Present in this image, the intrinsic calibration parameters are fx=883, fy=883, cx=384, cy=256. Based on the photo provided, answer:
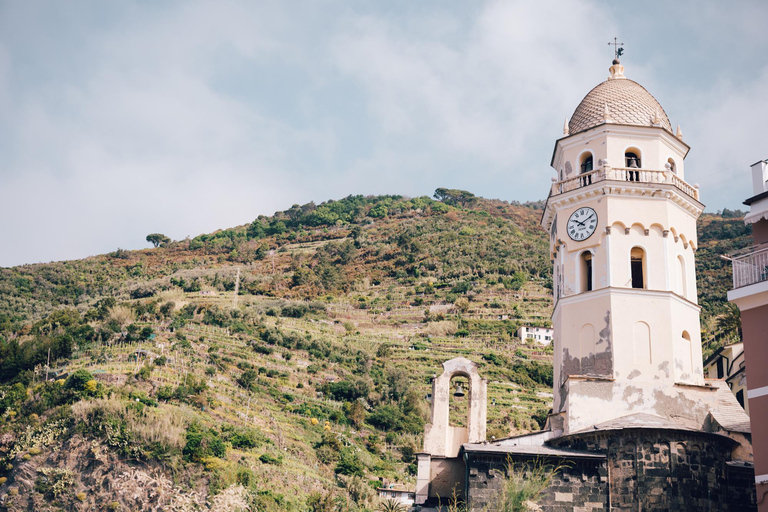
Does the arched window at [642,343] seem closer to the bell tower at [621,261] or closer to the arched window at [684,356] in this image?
the bell tower at [621,261]

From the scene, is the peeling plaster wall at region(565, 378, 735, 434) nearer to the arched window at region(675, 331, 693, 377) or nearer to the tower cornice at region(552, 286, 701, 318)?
the arched window at region(675, 331, 693, 377)

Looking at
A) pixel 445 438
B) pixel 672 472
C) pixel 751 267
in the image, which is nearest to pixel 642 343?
pixel 672 472

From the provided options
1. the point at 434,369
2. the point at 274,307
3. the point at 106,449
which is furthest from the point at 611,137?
the point at 274,307

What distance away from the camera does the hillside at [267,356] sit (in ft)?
152

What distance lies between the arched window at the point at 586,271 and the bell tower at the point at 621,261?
4 centimetres

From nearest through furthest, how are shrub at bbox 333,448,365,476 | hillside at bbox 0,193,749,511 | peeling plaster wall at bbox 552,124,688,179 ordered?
peeling plaster wall at bbox 552,124,688,179, hillside at bbox 0,193,749,511, shrub at bbox 333,448,365,476

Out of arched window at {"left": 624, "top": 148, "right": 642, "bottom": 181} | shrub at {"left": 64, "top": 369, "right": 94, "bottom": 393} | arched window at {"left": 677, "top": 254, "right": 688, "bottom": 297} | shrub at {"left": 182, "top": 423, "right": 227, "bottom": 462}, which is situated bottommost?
shrub at {"left": 182, "top": 423, "right": 227, "bottom": 462}

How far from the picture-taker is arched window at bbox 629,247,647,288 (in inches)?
1096

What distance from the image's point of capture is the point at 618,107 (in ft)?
97.7

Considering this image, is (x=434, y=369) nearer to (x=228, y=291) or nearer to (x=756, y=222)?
(x=228, y=291)

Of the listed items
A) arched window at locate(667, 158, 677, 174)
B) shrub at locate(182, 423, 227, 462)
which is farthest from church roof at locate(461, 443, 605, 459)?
shrub at locate(182, 423, 227, 462)

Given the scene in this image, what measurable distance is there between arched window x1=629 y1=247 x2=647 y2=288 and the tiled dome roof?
445 centimetres

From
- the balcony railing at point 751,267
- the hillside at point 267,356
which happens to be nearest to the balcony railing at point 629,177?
the balcony railing at point 751,267

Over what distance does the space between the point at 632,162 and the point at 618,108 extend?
6.61ft
